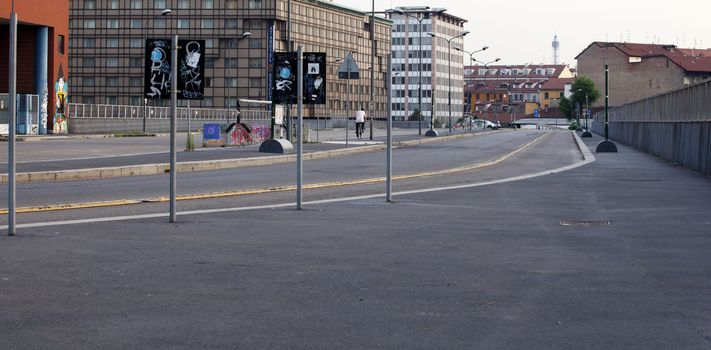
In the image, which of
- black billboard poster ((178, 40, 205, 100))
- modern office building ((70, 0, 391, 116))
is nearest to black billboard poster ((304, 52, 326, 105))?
black billboard poster ((178, 40, 205, 100))

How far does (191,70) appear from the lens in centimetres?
1372

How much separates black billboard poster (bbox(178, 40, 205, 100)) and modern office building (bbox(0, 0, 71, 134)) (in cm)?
5149

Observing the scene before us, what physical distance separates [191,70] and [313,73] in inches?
209

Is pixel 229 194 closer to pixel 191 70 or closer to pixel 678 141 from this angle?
pixel 191 70

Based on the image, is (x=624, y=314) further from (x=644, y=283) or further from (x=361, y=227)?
(x=361, y=227)

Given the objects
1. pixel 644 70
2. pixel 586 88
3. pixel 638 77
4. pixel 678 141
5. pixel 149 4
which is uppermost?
pixel 149 4

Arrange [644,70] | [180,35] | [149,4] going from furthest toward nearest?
[644,70] → [149,4] → [180,35]

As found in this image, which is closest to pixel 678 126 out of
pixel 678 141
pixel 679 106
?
pixel 678 141

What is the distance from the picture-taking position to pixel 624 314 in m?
7.62

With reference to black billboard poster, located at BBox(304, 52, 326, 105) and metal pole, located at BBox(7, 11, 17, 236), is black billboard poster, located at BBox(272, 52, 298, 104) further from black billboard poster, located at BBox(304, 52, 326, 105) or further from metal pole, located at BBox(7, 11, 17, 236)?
metal pole, located at BBox(7, 11, 17, 236)

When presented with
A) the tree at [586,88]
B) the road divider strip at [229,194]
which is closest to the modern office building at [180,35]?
the tree at [586,88]

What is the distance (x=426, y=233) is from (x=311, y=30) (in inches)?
5548

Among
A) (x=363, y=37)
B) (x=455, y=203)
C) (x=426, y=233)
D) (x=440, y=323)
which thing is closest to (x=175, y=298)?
(x=440, y=323)

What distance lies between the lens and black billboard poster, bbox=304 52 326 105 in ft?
60.7
